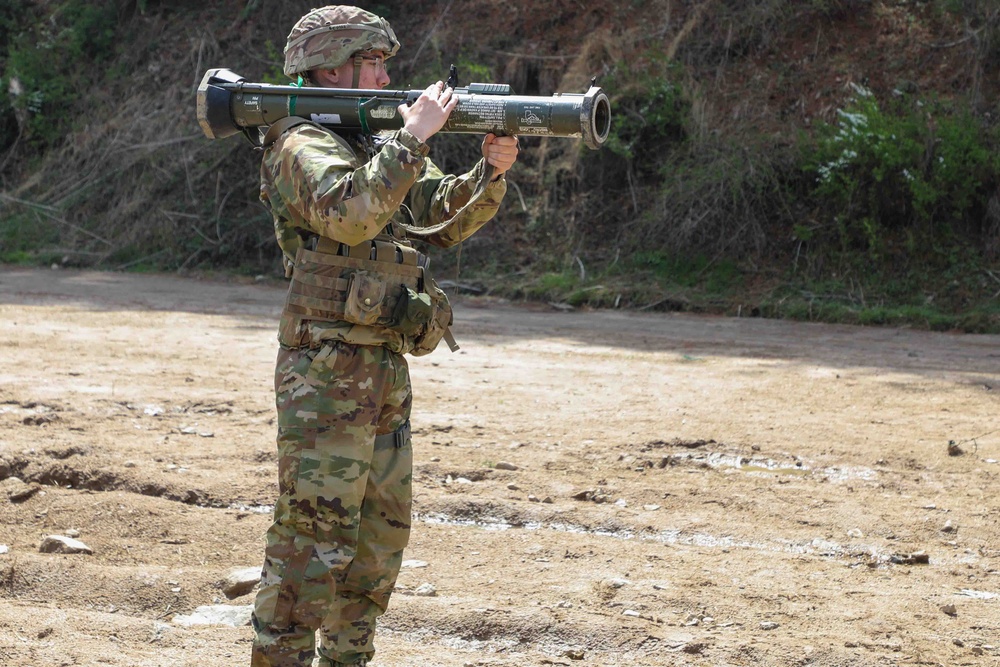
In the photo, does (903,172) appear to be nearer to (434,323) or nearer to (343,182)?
(434,323)

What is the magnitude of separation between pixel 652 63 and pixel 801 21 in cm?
198

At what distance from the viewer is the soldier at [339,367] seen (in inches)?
116

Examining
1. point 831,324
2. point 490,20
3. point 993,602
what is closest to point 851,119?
point 831,324

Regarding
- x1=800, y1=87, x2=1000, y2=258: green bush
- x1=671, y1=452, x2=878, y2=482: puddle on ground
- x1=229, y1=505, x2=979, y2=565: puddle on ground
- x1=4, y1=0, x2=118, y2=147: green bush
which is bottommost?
x1=229, y1=505, x2=979, y2=565: puddle on ground

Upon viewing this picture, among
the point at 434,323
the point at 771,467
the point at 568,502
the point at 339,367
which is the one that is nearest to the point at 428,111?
the point at 434,323

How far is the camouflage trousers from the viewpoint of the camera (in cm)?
296

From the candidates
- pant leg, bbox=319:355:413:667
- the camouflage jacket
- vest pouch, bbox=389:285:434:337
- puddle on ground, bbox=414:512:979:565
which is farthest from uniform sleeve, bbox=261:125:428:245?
puddle on ground, bbox=414:512:979:565

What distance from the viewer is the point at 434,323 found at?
3.10 meters

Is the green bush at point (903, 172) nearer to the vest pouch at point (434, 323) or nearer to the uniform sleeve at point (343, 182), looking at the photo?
the vest pouch at point (434, 323)

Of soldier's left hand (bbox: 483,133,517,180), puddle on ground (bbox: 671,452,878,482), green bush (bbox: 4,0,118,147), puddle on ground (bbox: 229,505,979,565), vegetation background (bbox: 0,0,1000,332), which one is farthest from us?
green bush (bbox: 4,0,118,147)

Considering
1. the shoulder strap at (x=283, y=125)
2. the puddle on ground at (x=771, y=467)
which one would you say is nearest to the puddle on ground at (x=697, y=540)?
the puddle on ground at (x=771, y=467)

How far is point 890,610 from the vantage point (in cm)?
386

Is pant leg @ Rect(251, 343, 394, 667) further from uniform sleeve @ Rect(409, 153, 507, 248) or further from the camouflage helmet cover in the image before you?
the camouflage helmet cover

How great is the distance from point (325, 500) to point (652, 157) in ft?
36.3
